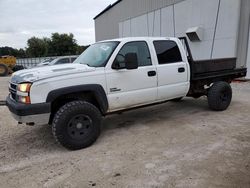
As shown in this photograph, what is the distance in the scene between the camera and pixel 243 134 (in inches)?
172

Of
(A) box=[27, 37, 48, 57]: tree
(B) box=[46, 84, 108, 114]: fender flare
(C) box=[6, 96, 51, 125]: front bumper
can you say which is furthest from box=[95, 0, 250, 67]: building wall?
(A) box=[27, 37, 48, 57]: tree

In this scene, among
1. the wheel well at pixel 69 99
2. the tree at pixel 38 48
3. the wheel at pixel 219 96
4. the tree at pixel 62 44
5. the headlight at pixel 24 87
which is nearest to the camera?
the headlight at pixel 24 87

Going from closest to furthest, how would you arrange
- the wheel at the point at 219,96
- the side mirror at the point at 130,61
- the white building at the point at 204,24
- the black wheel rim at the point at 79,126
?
the black wheel rim at the point at 79,126 < the side mirror at the point at 130,61 < the wheel at the point at 219,96 < the white building at the point at 204,24

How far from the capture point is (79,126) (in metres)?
3.97

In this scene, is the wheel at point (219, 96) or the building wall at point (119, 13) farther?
the building wall at point (119, 13)

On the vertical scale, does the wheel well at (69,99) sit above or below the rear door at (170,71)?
below

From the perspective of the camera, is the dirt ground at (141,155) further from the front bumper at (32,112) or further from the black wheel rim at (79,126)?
the front bumper at (32,112)

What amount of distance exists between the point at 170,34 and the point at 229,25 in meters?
4.55

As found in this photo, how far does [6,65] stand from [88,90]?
23081 mm

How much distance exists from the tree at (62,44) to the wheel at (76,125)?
5610cm

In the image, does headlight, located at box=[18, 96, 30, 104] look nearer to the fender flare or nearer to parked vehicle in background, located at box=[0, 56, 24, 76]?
the fender flare

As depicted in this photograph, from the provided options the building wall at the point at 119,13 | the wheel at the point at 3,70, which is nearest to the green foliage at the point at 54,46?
the building wall at the point at 119,13

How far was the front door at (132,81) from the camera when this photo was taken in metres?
4.31

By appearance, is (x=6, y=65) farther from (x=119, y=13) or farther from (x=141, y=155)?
(x=141, y=155)
